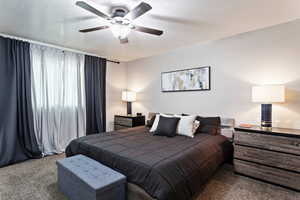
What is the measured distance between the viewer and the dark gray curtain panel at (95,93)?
4105 mm

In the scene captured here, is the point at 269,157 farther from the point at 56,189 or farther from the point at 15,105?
the point at 15,105

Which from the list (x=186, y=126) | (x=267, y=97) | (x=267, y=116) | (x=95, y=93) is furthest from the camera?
(x=95, y=93)

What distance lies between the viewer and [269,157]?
88.5 inches

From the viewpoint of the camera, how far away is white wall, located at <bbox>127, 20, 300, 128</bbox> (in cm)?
250

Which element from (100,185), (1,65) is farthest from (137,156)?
(1,65)

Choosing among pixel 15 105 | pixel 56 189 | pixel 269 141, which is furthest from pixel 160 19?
pixel 15 105

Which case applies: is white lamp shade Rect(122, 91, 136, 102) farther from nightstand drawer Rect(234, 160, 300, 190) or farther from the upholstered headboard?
nightstand drawer Rect(234, 160, 300, 190)

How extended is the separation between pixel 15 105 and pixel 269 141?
173 inches

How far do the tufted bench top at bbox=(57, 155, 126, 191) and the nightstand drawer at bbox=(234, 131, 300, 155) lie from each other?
1.95 metres

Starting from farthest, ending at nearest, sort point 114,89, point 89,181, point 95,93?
point 114,89 < point 95,93 < point 89,181

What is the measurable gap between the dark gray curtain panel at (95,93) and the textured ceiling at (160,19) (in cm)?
85

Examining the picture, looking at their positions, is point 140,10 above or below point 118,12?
below

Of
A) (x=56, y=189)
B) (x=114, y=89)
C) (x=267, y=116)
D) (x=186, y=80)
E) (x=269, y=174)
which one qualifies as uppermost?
(x=186, y=80)

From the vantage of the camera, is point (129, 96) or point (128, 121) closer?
point (128, 121)
